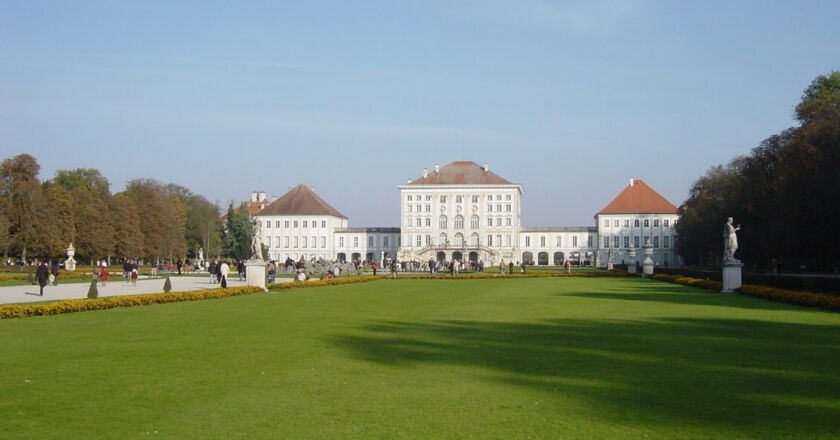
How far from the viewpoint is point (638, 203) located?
104 m

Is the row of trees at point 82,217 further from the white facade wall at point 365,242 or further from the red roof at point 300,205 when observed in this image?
the white facade wall at point 365,242

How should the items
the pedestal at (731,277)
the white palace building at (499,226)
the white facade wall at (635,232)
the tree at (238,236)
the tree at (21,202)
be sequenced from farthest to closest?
the white facade wall at (635,232)
the white palace building at (499,226)
the tree at (238,236)
the tree at (21,202)
the pedestal at (731,277)

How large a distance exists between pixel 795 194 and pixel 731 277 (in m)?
12.2

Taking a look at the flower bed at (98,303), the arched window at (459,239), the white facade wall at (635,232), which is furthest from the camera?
the white facade wall at (635,232)

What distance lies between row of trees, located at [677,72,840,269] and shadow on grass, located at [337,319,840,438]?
75.7ft

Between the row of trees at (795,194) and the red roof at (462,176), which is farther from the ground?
the red roof at (462,176)

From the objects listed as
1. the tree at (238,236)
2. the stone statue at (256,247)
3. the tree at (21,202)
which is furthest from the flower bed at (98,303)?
the tree at (238,236)

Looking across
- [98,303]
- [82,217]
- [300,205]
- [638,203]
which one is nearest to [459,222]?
[300,205]

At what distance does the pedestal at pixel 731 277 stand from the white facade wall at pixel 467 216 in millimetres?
73283

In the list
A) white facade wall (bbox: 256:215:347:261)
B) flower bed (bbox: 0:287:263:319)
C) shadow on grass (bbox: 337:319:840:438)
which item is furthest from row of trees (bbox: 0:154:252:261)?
shadow on grass (bbox: 337:319:840:438)

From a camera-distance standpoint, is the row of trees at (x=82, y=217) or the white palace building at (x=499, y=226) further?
the white palace building at (x=499, y=226)

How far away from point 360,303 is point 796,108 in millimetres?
34128

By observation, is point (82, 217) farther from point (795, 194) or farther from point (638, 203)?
point (638, 203)

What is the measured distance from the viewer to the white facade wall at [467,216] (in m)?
102
